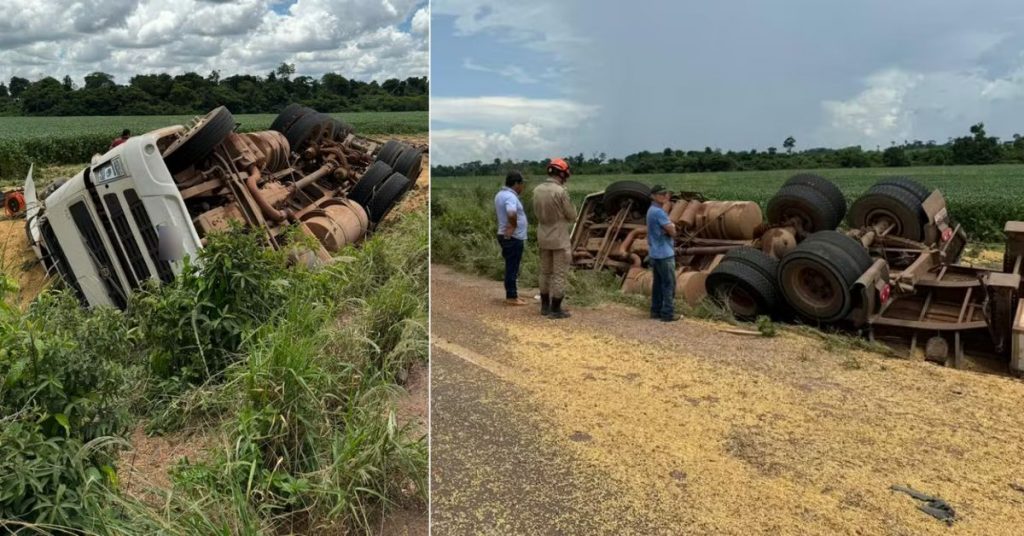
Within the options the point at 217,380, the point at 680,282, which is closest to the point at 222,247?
the point at 217,380

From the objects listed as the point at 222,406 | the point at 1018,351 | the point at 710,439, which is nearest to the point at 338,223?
the point at 222,406

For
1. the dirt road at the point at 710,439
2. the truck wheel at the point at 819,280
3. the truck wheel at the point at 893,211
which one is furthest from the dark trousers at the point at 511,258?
the truck wheel at the point at 893,211

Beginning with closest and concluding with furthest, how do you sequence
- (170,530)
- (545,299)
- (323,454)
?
(170,530), (323,454), (545,299)

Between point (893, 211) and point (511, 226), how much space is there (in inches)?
156

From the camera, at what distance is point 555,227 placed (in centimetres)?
680

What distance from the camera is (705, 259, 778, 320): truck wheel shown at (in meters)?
7.11

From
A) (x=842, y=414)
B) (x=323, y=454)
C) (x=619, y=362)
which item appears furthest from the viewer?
(x=619, y=362)

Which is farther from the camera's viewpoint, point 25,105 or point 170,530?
point 25,105

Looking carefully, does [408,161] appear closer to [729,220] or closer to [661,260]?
[661,260]

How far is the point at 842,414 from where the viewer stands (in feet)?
13.9

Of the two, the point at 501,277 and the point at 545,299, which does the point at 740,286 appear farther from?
the point at 501,277

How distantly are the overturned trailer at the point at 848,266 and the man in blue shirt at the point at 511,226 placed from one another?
150cm

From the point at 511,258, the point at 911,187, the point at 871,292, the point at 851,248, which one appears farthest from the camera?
the point at 911,187

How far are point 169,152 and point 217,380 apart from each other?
2.37 metres
